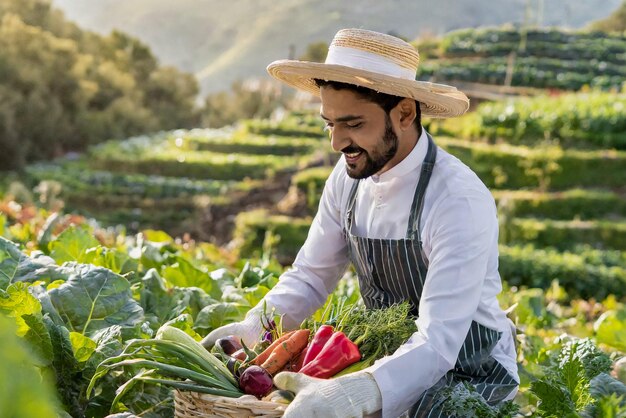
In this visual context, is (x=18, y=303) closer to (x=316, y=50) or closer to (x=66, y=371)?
(x=66, y=371)

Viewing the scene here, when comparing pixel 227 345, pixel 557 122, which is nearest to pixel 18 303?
pixel 227 345

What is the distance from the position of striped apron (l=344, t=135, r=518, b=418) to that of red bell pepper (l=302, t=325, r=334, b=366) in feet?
0.98

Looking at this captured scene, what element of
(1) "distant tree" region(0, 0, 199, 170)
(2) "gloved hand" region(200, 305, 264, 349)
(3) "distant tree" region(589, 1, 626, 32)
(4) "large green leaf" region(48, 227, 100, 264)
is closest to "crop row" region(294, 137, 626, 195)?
(4) "large green leaf" region(48, 227, 100, 264)

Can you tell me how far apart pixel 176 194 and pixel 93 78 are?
1310 cm

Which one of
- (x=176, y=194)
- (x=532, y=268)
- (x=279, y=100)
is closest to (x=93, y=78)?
(x=279, y=100)

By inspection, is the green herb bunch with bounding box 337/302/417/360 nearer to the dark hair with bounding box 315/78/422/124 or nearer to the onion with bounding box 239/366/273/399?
the onion with bounding box 239/366/273/399

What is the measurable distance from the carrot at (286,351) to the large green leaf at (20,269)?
83cm

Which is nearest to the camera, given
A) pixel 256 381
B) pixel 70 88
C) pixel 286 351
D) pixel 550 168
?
pixel 256 381

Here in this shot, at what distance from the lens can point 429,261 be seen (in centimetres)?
227

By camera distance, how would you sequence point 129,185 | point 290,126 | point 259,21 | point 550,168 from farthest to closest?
point 259,21 → point 290,126 → point 129,185 → point 550,168

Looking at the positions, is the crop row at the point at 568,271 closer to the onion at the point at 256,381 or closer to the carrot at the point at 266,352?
the carrot at the point at 266,352

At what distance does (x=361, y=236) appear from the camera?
2486mm

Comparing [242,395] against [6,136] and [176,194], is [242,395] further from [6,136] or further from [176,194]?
[6,136]

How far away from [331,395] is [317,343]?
0.25m
